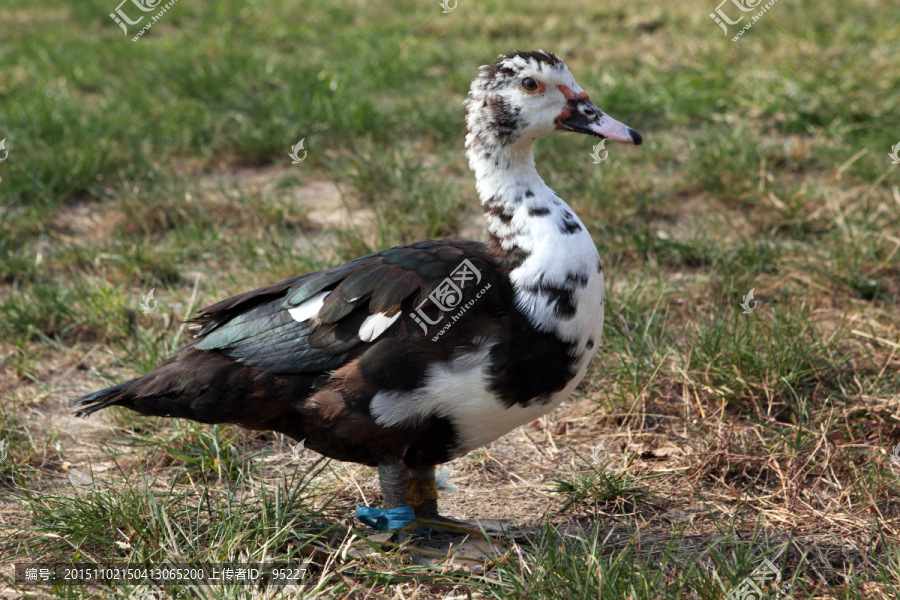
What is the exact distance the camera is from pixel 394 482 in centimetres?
268

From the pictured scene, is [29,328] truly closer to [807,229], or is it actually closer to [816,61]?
[807,229]

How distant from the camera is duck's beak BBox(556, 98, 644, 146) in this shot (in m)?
2.83

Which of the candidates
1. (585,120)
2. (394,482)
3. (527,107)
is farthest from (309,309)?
A: (585,120)

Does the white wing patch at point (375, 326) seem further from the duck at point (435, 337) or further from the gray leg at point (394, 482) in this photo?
the gray leg at point (394, 482)

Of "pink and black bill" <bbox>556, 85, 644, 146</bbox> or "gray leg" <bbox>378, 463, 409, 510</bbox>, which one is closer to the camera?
"gray leg" <bbox>378, 463, 409, 510</bbox>

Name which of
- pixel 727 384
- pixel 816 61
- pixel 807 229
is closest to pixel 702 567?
pixel 727 384

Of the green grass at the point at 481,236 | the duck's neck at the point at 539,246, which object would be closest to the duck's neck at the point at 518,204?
the duck's neck at the point at 539,246

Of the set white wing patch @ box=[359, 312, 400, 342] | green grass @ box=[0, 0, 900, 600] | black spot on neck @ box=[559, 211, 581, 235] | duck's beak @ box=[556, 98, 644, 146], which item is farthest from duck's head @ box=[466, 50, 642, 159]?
green grass @ box=[0, 0, 900, 600]

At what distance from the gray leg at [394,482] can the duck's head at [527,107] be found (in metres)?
1.12

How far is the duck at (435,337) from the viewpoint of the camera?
2.52 m

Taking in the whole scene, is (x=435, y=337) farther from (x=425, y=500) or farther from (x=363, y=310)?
(x=425, y=500)

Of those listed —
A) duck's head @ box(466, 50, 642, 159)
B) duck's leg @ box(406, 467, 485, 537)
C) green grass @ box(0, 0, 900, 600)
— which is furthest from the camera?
duck's leg @ box(406, 467, 485, 537)

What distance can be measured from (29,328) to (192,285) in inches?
33.5

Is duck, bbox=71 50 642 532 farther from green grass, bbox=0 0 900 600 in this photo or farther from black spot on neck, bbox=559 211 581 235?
green grass, bbox=0 0 900 600
